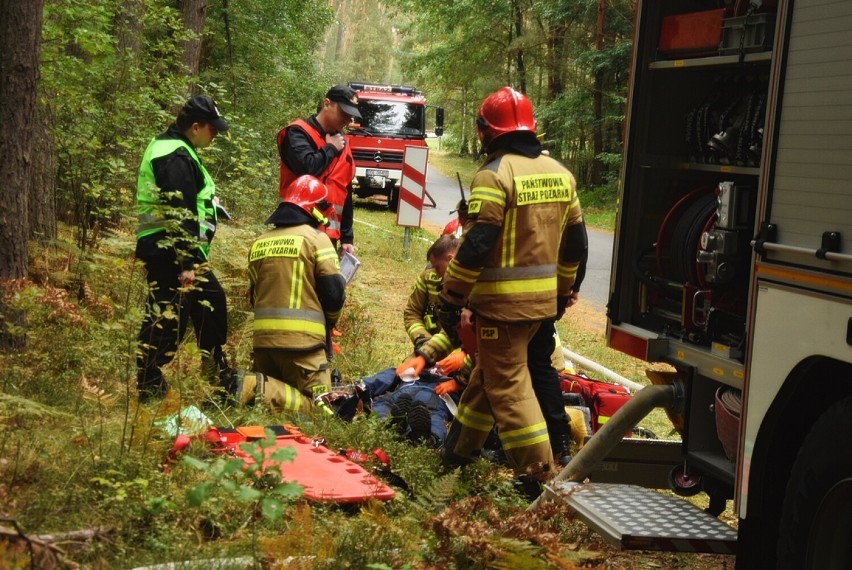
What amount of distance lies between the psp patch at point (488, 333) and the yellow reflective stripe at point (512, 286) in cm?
19

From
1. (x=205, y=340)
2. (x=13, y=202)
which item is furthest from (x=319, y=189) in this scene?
(x=13, y=202)

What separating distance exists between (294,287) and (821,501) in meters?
3.83

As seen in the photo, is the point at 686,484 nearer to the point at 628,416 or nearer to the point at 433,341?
the point at 628,416

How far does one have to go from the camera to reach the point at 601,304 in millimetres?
14586

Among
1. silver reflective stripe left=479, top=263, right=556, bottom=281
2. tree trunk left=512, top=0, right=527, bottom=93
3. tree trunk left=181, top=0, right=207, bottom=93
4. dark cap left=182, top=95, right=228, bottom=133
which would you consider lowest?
silver reflective stripe left=479, top=263, right=556, bottom=281

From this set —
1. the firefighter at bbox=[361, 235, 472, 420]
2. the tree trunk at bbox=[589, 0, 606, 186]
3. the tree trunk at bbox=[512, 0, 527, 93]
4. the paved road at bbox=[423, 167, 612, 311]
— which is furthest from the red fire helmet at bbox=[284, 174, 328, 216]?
the tree trunk at bbox=[512, 0, 527, 93]

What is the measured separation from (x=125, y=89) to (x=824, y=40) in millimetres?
7265

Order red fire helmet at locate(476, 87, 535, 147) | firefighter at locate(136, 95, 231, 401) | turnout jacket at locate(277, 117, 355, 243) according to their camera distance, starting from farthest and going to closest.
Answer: turnout jacket at locate(277, 117, 355, 243) < firefighter at locate(136, 95, 231, 401) < red fire helmet at locate(476, 87, 535, 147)

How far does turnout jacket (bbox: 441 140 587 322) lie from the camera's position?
5215mm

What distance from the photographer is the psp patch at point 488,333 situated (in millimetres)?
5381

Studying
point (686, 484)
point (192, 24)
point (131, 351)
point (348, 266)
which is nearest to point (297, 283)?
point (348, 266)

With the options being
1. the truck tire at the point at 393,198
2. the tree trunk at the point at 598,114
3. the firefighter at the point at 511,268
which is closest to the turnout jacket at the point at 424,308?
the firefighter at the point at 511,268

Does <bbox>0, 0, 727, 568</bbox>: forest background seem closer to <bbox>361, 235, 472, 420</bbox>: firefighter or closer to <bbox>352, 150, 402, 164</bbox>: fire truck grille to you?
<bbox>361, 235, 472, 420</bbox>: firefighter

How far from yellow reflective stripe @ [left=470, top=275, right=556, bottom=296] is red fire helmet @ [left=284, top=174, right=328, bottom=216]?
168 centimetres
